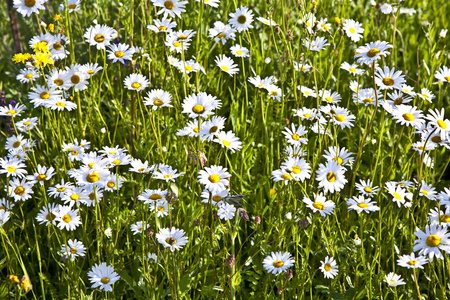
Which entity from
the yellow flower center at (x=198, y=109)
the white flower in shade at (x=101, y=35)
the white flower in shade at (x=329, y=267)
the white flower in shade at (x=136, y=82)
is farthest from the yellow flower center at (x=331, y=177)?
the white flower in shade at (x=101, y=35)

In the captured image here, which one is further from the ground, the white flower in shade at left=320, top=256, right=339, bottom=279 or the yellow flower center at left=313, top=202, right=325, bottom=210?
the yellow flower center at left=313, top=202, right=325, bottom=210

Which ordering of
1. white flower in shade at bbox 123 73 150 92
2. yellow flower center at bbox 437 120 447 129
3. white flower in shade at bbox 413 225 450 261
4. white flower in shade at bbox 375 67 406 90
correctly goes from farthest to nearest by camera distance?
1. white flower in shade at bbox 123 73 150 92
2. white flower in shade at bbox 375 67 406 90
3. yellow flower center at bbox 437 120 447 129
4. white flower in shade at bbox 413 225 450 261

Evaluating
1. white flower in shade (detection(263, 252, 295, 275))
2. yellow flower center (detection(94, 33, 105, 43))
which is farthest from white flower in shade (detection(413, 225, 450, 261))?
yellow flower center (detection(94, 33, 105, 43))

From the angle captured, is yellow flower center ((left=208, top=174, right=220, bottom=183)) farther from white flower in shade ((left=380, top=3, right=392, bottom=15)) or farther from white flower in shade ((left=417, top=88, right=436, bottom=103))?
white flower in shade ((left=380, top=3, right=392, bottom=15))

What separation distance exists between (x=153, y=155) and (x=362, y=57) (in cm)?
130

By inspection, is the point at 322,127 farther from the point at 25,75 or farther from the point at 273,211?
the point at 25,75

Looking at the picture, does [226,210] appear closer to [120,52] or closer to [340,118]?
[340,118]

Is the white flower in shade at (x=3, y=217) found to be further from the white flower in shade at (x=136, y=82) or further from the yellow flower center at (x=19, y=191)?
the white flower in shade at (x=136, y=82)

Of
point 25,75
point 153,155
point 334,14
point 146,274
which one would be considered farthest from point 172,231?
point 334,14

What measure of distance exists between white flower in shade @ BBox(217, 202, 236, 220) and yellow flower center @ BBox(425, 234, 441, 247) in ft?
2.74

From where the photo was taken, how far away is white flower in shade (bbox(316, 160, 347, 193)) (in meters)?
2.00

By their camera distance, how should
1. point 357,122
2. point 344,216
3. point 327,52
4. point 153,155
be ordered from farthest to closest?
point 327,52 → point 357,122 → point 153,155 → point 344,216

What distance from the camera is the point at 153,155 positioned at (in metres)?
2.57

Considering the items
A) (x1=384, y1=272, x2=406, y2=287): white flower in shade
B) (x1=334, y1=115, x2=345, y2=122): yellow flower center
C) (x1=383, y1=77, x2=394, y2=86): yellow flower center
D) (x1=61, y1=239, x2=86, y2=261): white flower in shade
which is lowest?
(x1=384, y1=272, x2=406, y2=287): white flower in shade
